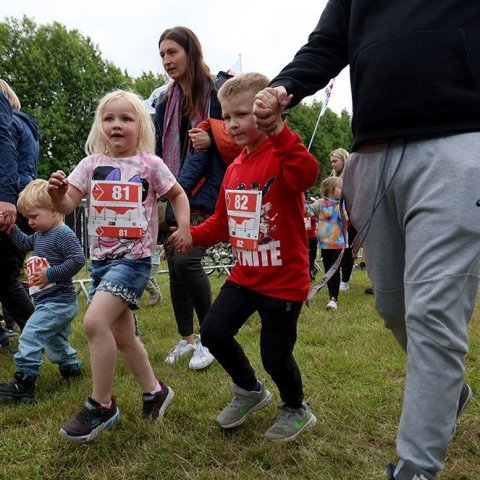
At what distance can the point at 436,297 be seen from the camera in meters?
1.44

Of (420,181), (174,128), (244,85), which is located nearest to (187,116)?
(174,128)

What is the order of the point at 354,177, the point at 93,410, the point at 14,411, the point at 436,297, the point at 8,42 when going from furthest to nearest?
the point at 8,42, the point at 14,411, the point at 93,410, the point at 354,177, the point at 436,297

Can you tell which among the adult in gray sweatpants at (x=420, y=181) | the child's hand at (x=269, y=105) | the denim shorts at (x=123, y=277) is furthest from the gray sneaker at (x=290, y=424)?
the child's hand at (x=269, y=105)

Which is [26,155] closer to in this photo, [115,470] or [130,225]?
[130,225]

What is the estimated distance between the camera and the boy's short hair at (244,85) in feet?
7.85

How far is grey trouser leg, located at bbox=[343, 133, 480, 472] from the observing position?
1.39 m

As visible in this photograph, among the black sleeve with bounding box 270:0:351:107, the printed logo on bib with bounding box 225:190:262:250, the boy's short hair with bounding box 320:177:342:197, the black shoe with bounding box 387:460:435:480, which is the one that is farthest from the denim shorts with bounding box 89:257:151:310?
the boy's short hair with bounding box 320:177:342:197

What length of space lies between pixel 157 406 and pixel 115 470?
514 millimetres

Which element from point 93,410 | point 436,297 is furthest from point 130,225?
point 436,297

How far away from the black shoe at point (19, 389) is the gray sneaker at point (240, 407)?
119cm

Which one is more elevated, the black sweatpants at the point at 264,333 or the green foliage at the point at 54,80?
the green foliage at the point at 54,80

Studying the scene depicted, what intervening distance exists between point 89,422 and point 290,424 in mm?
Answer: 903

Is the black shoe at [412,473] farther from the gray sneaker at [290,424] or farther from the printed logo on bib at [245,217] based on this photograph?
the printed logo on bib at [245,217]

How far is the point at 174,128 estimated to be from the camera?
344cm
